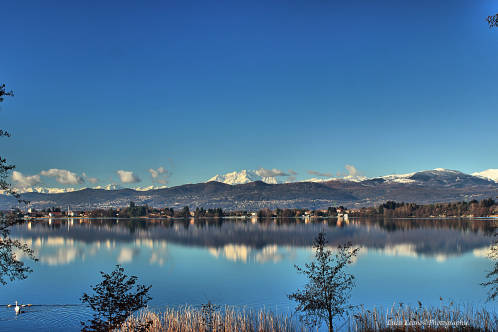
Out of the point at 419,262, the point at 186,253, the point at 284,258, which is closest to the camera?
the point at 419,262

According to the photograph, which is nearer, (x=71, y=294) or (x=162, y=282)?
(x=71, y=294)

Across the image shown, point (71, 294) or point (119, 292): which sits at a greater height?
point (119, 292)

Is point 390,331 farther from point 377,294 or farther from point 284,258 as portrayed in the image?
point 284,258

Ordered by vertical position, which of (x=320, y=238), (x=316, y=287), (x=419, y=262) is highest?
(x=320, y=238)

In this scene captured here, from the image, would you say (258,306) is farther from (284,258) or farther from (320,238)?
(284,258)

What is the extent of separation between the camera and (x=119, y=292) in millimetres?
18188

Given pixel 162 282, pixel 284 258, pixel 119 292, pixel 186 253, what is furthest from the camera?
pixel 186 253

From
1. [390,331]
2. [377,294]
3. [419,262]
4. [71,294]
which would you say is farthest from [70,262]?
[390,331]

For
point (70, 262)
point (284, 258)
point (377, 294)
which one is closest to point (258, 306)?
point (377, 294)

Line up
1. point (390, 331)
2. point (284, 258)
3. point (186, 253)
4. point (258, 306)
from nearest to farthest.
A: point (390, 331), point (258, 306), point (284, 258), point (186, 253)

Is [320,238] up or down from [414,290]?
up

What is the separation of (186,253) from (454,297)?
46.4m

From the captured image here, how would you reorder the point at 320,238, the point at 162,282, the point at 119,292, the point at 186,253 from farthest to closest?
the point at 186,253 → the point at 162,282 → the point at 320,238 → the point at 119,292

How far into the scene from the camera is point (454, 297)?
1478 inches
